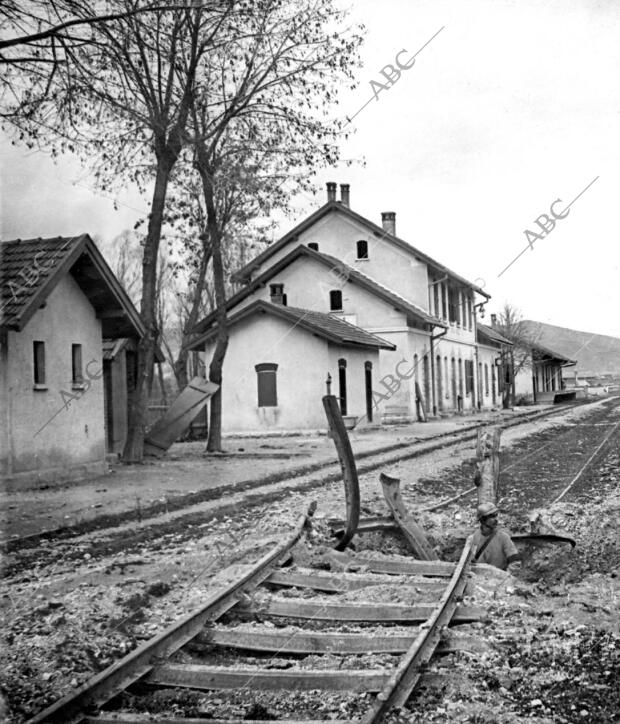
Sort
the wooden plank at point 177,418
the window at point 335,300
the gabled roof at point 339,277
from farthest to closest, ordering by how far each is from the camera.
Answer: the window at point 335,300 < the gabled roof at point 339,277 < the wooden plank at point 177,418

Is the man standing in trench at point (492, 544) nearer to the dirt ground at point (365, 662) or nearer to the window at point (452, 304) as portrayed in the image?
the dirt ground at point (365, 662)

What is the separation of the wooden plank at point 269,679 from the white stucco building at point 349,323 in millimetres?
27810

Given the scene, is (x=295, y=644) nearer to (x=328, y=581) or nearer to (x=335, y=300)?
(x=328, y=581)

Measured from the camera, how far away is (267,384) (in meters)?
34.3

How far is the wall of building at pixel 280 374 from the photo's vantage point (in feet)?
110

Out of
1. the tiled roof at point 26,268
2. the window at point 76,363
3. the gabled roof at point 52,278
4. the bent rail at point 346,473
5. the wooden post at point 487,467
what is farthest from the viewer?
the window at point 76,363

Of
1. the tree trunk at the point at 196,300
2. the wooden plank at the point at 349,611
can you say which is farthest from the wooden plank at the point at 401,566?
the tree trunk at the point at 196,300

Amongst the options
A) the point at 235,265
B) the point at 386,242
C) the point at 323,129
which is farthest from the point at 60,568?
the point at 235,265

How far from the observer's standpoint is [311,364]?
33531 millimetres

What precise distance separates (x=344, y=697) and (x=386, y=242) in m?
38.8

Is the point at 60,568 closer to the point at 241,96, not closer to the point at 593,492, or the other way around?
the point at 593,492

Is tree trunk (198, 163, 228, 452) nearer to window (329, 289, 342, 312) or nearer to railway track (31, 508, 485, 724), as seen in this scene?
window (329, 289, 342, 312)

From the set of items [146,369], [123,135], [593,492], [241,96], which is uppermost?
[241,96]

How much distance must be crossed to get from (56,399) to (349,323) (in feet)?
75.1
